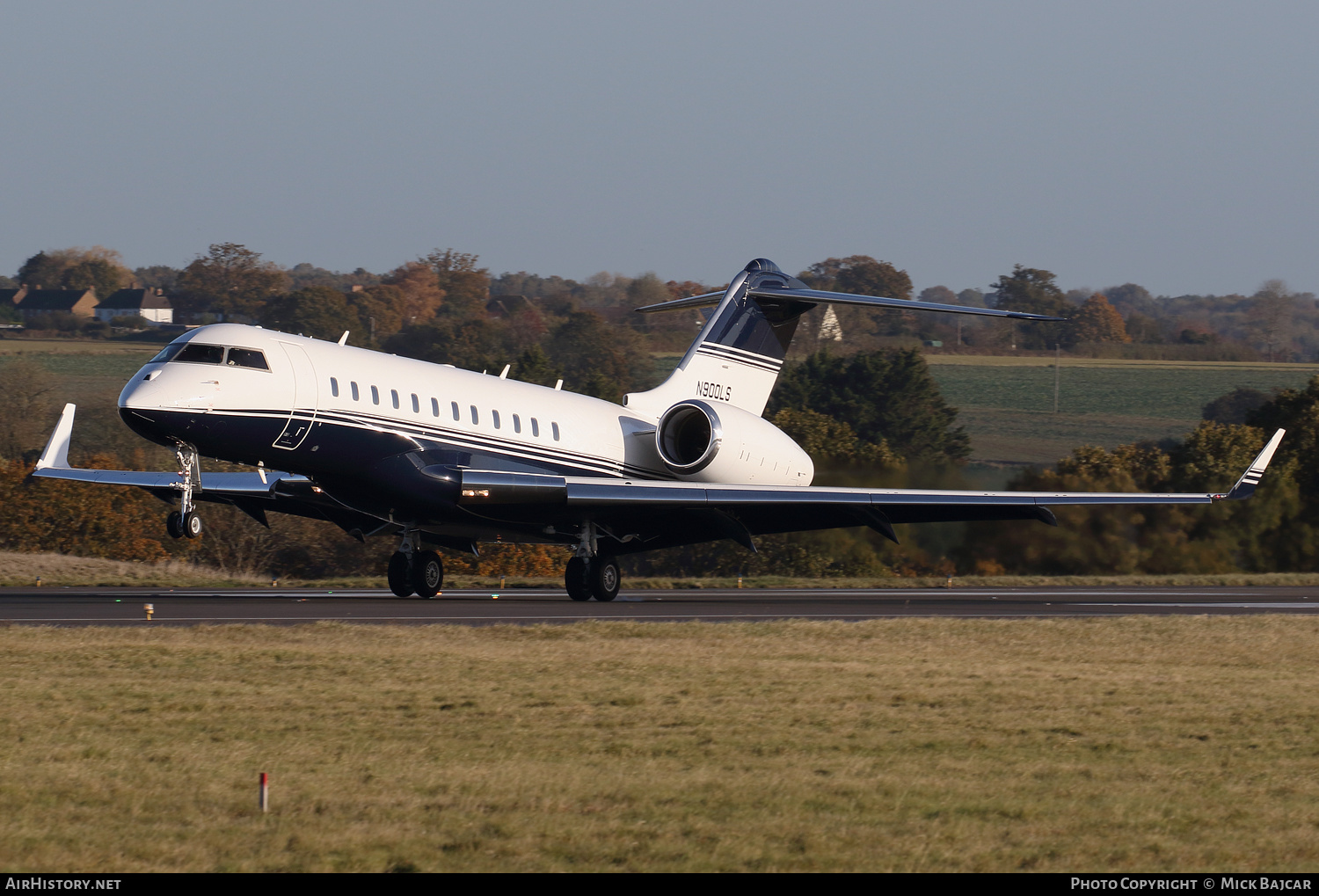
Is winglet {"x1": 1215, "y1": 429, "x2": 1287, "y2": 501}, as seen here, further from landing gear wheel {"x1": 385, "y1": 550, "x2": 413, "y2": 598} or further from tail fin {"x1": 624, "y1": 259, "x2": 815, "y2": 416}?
landing gear wheel {"x1": 385, "y1": 550, "x2": 413, "y2": 598}

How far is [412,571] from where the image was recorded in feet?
85.6

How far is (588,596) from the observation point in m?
26.8

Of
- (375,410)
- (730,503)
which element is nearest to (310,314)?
(730,503)

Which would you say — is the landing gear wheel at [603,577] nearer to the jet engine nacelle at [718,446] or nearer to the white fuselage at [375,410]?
the white fuselage at [375,410]

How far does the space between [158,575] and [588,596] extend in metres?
13.4

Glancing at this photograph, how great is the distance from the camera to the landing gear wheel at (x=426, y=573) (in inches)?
1027

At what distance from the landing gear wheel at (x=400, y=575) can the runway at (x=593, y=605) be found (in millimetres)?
293

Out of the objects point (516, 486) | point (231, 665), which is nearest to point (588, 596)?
point (516, 486)

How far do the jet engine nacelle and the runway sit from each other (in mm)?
2403

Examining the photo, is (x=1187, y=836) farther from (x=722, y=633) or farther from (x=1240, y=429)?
(x=1240, y=429)

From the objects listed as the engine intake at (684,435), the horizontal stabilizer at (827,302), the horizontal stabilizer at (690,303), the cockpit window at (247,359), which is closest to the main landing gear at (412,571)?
the engine intake at (684,435)

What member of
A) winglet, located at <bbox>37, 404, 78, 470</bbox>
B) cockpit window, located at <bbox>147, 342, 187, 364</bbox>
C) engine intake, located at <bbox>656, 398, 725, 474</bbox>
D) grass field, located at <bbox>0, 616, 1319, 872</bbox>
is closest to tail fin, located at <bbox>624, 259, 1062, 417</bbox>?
engine intake, located at <bbox>656, 398, 725, 474</bbox>

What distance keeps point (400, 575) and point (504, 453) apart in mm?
3243

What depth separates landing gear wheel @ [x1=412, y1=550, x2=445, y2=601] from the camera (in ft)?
85.6
